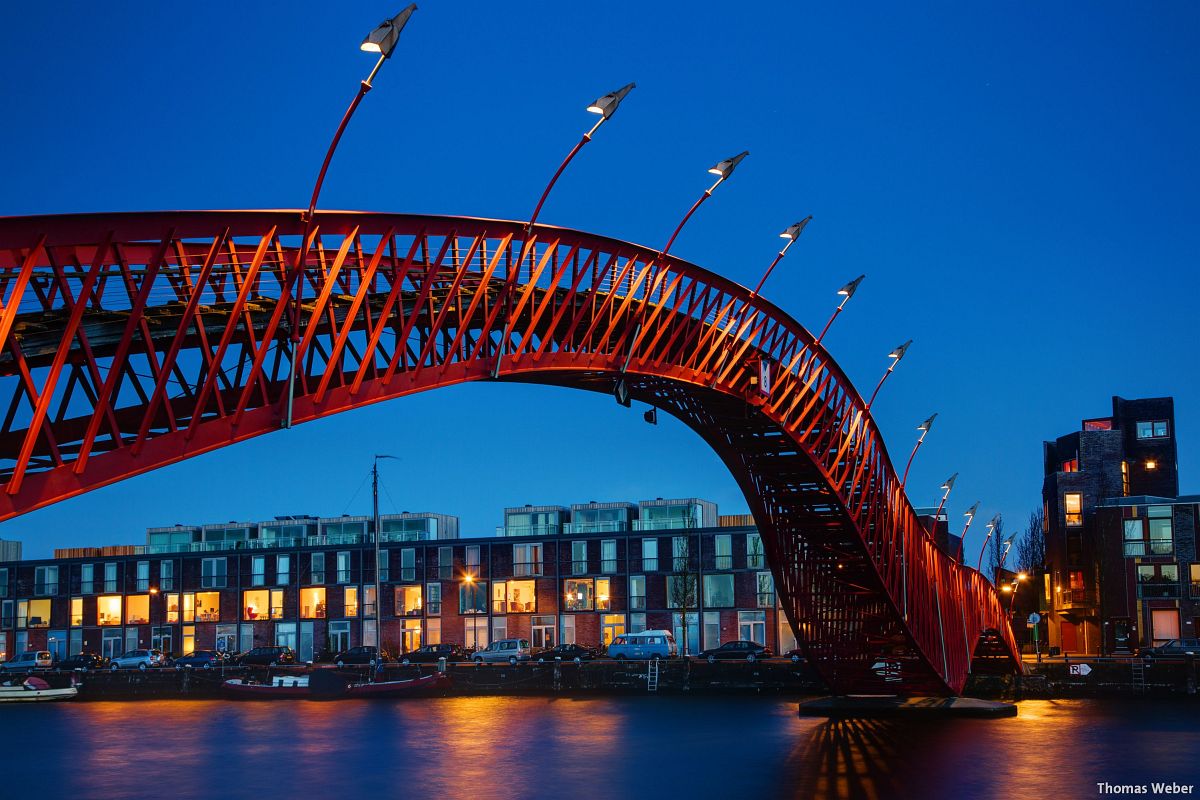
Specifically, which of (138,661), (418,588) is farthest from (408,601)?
(138,661)

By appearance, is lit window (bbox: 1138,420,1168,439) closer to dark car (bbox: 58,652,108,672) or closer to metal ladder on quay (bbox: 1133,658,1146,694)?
metal ladder on quay (bbox: 1133,658,1146,694)

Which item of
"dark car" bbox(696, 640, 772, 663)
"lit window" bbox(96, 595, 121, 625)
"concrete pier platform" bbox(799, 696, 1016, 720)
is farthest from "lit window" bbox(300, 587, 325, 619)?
"concrete pier platform" bbox(799, 696, 1016, 720)

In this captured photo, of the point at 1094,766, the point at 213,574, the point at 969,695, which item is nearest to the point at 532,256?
the point at 1094,766

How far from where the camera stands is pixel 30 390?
21234 mm

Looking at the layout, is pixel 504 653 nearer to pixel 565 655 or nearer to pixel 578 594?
pixel 565 655

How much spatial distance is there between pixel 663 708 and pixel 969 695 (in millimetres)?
18386

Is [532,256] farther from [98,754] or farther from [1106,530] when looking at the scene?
[1106,530]

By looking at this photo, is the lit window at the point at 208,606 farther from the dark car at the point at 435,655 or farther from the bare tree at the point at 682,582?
the bare tree at the point at 682,582

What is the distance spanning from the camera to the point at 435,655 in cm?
10012

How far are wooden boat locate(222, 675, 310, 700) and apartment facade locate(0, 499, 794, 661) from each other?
25.2 metres

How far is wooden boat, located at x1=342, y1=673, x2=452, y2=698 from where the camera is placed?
84.5 m

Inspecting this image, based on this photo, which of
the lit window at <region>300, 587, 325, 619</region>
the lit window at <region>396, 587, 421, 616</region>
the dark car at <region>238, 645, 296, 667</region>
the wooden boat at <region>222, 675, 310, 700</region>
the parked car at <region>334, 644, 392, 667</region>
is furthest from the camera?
the lit window at <region>300, 587, 325, 619</region>

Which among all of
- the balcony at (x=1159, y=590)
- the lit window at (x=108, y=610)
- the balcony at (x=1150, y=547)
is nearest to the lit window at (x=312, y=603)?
the lit window at (x=108, y=610)

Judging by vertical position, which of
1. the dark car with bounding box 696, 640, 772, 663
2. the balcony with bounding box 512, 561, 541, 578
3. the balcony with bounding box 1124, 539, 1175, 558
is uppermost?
the balcony with bounding box 1124, 539, 1175, 558
